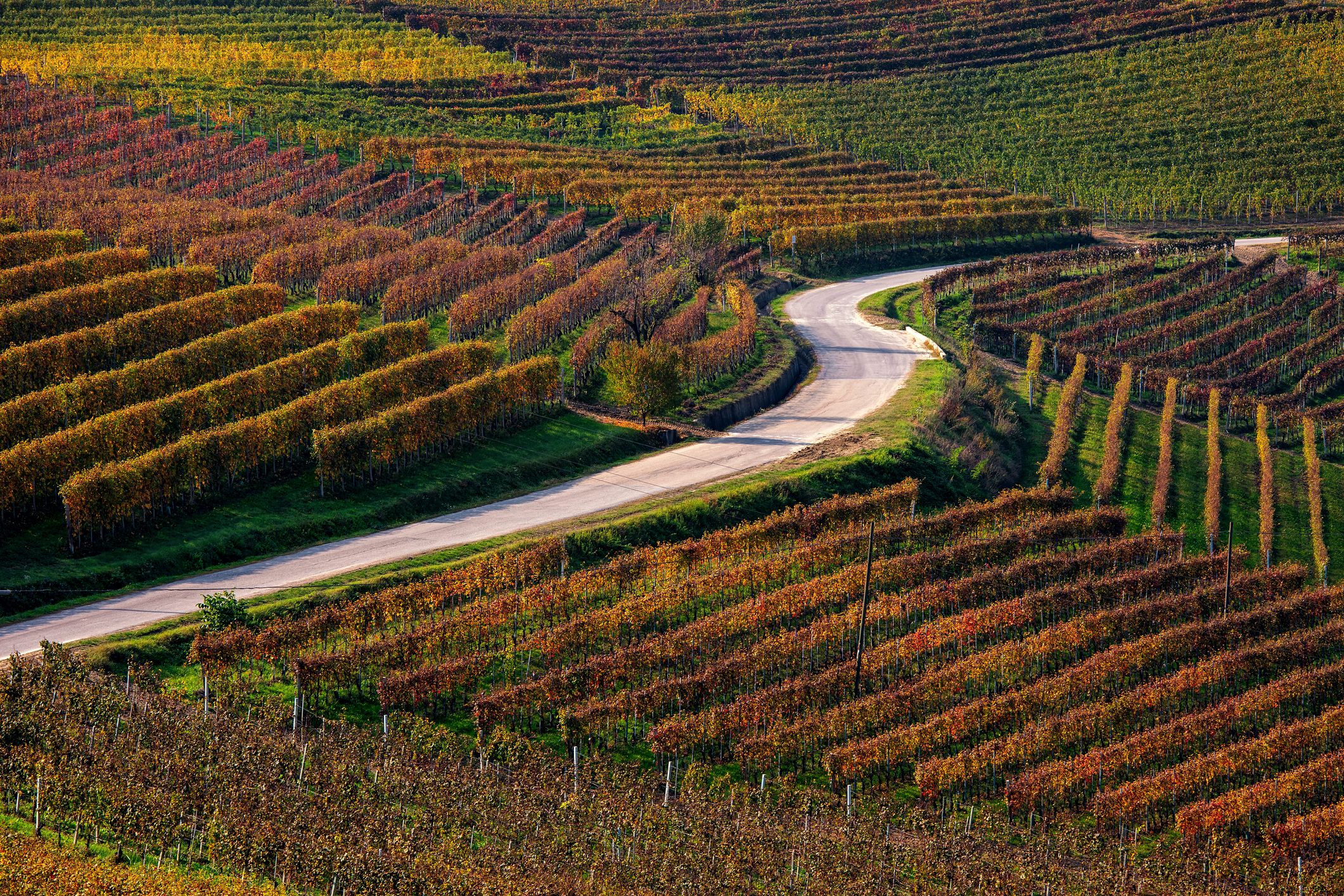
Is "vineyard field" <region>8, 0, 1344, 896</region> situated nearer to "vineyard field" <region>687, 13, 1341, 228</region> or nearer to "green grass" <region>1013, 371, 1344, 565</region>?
"green grass" <region>1013, 371, 1344, 565</region>

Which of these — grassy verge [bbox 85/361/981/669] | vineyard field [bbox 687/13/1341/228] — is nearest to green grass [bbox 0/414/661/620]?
grassy verge [bbox 85/361/981/669]

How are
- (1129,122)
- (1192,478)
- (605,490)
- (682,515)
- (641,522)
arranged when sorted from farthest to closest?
1. (1129,122)
2. (1192,478)
3. (605,490)
4. (682,515)
5. (641,522)

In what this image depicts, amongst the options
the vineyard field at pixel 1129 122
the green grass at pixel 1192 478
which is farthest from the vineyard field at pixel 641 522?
the vineyard field at pixel 1129 122

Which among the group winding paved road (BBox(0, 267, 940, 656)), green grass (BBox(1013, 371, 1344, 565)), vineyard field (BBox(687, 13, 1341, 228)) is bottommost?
green grass (BBox(1013, 371, 1344, 565))

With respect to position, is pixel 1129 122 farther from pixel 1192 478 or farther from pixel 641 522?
pixel 641 522

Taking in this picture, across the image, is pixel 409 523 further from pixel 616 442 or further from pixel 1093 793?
pixel 1093 793

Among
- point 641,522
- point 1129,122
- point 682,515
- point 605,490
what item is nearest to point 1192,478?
point 682,515

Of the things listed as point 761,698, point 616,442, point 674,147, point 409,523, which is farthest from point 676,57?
point 761,698
